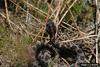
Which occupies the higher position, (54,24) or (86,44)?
(54,24)

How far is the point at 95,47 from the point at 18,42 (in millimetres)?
554

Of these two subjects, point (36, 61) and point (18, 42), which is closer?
point (36, 61)

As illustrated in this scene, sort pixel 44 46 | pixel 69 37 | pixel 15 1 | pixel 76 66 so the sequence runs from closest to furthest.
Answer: pixel 76 66 < pixel 44 46 < pixel 69 37 < pixel 15 1

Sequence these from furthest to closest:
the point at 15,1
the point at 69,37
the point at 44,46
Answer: the point at 15,1
the point at 69,37
the point at 44,46

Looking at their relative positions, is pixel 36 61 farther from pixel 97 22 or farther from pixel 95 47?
pixel 97 22

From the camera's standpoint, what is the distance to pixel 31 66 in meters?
2.19

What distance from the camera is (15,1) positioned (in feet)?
8.59

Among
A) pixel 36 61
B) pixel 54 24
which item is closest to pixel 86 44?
pixel 54 24

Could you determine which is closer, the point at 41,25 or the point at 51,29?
the point at 51,29

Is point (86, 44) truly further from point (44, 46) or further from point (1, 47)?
point (1, 47)

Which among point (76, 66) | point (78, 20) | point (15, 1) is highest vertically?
point (15, 1)

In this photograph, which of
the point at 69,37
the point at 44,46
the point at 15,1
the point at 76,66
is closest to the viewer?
the point at 76,66

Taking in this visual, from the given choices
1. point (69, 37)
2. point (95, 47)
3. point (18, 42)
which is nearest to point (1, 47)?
point (18, 42)

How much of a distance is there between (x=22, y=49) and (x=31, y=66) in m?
0.18
